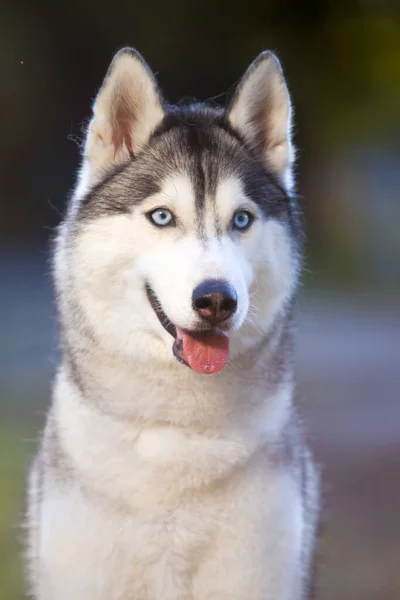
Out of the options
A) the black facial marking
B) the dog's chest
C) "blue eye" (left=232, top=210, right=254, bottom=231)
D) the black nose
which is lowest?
the dog's chest

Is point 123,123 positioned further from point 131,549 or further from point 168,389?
point 131,549

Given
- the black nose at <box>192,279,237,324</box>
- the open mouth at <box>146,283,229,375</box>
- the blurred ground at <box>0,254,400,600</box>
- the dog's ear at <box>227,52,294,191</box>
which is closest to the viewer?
the black nose at <box>192,279,237,324</box>

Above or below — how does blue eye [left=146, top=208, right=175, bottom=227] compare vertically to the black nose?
above

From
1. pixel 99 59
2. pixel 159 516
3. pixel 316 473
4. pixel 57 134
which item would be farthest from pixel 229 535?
pixel 99 59

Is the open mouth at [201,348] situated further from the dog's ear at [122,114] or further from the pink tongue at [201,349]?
the dog's ear at [122,114]

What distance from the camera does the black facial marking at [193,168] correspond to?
1.45 metres

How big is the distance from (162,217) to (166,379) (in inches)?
13.5

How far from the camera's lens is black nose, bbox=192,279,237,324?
1.28 meters

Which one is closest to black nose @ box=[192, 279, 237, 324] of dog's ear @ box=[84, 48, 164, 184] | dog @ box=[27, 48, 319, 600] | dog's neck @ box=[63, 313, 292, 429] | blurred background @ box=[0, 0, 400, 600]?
dog @ box=[27, 48, 319, 600]

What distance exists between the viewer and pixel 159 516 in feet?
4.91

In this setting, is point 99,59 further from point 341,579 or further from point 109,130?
point 341,579

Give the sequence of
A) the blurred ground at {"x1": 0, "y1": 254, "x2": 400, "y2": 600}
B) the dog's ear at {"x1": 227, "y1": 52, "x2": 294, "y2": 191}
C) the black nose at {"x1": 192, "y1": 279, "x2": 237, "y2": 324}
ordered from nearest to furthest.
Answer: the black nose at {"x1": 192, "y1": 279, "x2": 237, "y2": 324} → the dog's ear at {"x1": 227, "y1": 52, "x2": 294, "y2": 191} → the blurred ground at {"x1": 0, "y1": 254, "x2": 400, "y2": 600}

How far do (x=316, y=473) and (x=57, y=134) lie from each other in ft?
3.61

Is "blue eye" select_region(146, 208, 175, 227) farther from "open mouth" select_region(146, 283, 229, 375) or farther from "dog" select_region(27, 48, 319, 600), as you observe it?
"open mouth" select_region(146, 283, 229, 375)
